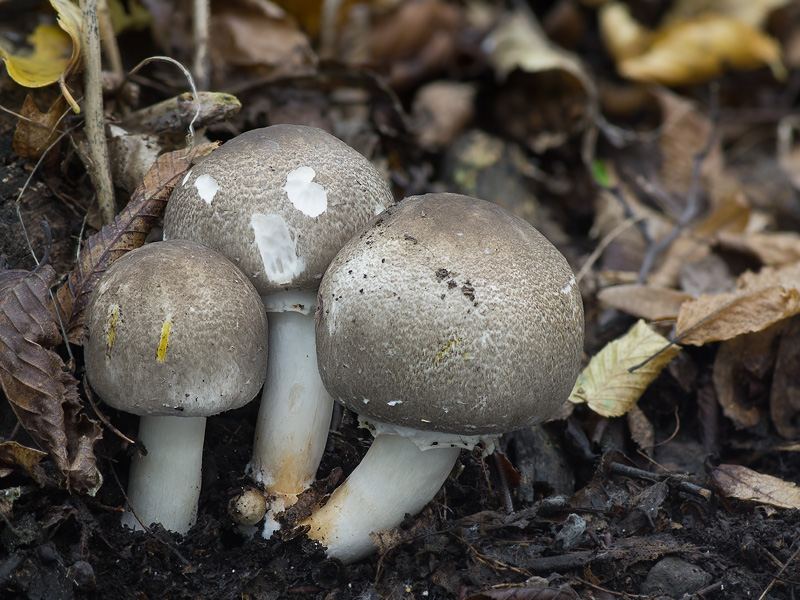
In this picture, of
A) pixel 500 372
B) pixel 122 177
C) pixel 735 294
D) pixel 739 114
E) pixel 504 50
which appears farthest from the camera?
pixel 739 114

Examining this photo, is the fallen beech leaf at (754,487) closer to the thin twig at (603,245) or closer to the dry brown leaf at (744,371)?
the dry brown leaf at (744,371)

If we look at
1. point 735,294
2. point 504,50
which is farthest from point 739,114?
point 735,294

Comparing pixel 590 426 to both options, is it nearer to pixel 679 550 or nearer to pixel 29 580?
pixel 679 550

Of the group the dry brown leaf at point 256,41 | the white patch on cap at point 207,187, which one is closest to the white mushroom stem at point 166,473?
the white patch on cap at point 207,187

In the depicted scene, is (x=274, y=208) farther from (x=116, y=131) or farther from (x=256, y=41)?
(x=256, y=41)

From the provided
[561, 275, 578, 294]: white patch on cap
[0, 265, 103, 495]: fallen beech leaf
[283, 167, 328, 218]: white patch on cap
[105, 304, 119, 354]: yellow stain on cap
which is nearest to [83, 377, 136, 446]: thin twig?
[0, 265, 103, 495]: fallen beech leaf

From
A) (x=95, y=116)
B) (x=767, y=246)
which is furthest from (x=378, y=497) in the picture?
(x=767, y=246)
